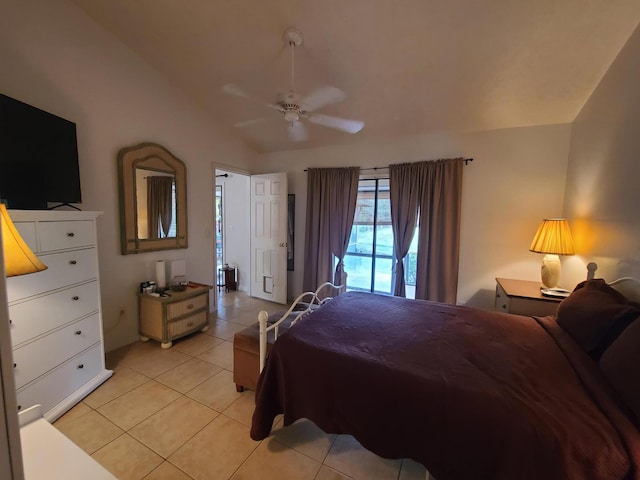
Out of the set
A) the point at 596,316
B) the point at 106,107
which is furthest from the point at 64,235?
the point at 596,316

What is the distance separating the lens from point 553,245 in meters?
2.51

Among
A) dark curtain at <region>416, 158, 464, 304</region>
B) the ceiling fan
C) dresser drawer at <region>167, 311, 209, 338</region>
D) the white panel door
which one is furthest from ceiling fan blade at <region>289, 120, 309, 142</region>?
dresser drawer at <region>167, 311, 209, 338</region>

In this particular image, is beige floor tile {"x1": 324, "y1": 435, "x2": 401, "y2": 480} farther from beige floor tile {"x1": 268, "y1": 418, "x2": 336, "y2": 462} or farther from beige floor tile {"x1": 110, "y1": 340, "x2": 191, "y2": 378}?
beige floor tile {"x1": 110, "y1": 340, "x2": 191, "y2": 378}

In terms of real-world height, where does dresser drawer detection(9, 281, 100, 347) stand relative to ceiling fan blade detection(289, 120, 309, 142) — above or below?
below

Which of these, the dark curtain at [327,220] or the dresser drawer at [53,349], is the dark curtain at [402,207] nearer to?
the dark curtain at [327,220]

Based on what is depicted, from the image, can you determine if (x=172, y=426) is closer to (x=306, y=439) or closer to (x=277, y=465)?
(x=277, y=465)

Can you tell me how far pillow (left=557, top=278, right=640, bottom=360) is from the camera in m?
1.43

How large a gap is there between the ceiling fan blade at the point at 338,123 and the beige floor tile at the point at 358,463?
3.20m

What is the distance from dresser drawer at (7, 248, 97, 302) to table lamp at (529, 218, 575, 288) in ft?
12.9

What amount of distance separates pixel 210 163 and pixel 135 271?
1682mm

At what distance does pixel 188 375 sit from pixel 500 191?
3775 millimetres

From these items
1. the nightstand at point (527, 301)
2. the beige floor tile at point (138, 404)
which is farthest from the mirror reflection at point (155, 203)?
the nightstand at point (527, 301)

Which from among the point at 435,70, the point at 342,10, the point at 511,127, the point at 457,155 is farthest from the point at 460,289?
the point at 342,10

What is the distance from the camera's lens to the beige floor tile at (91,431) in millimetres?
1689
